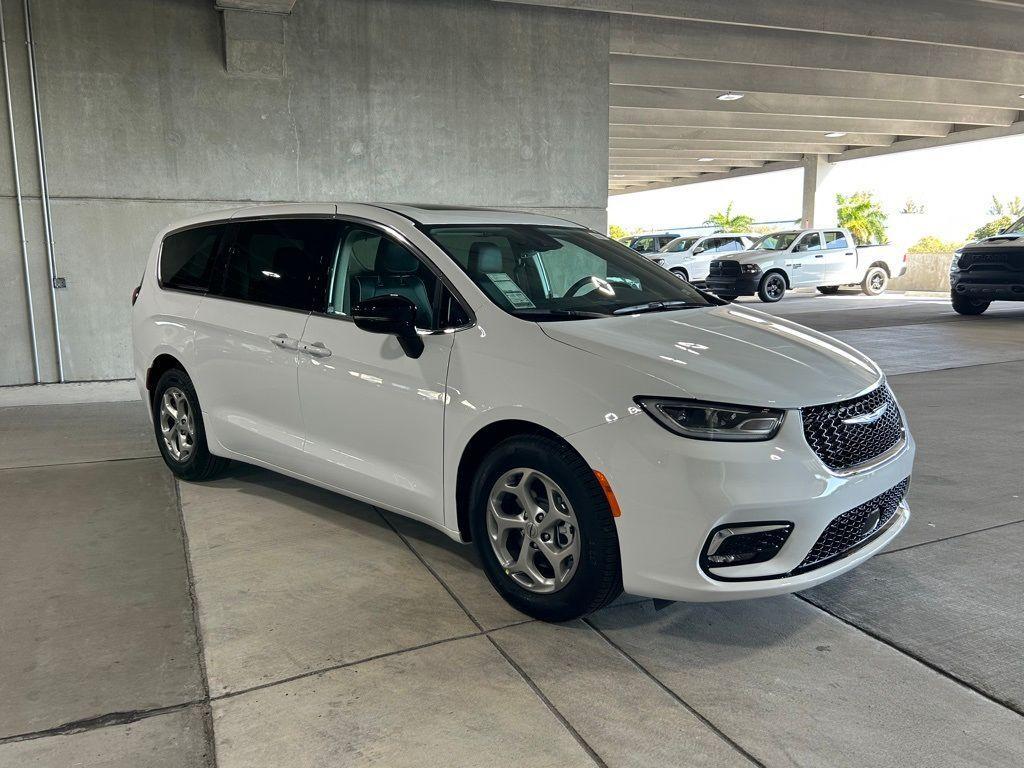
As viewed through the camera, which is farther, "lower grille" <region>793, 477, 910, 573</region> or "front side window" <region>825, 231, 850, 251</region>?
"front side window" <region>825, 231, 850, 251</region>

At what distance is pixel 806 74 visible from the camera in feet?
57.5

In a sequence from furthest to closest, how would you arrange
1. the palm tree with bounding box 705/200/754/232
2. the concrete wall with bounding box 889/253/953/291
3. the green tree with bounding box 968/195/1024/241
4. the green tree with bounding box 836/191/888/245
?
the green tree with bounding box 968/195/1024/241 → the palm tree with bounding box 705/200/754/232 → the green tree with bounding box 836/191/888/245 → the concrete wall with bounding box 889/253/953/291

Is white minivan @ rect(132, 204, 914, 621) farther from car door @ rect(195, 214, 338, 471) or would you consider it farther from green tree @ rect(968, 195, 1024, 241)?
green tree @ rect(968, 195, 1024, 241)

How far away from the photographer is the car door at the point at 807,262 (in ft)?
68.6

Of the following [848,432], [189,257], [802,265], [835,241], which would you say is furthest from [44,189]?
[835,241]

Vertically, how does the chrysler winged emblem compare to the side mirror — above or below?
below

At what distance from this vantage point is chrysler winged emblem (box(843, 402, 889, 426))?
3172 mm

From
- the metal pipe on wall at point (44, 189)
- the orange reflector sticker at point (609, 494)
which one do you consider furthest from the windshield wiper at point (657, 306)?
the metal pipe on wall at point (44, 189)

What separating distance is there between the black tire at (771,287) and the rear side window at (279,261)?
684 inches

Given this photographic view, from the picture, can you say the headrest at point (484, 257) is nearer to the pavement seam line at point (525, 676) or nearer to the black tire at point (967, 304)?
the pavement seam line at point (525, 676)

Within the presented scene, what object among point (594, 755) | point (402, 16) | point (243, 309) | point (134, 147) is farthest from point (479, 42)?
point (594, 755)

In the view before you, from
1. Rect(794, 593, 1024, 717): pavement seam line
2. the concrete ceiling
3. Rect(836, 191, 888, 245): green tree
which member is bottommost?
Rect(794, 593, 1024, 717): pavement seam line

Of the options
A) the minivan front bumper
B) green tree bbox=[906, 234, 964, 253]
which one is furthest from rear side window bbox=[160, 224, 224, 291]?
green tree bbox=[906, 234, 964, 253]

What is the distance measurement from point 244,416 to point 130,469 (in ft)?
5.17
